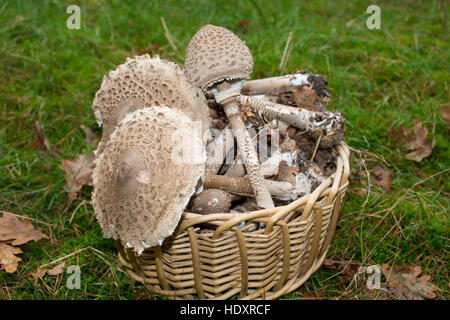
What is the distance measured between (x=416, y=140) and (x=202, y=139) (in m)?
1.92

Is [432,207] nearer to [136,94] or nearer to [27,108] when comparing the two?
[136,94]

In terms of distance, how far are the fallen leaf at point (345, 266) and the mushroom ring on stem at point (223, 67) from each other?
88cm

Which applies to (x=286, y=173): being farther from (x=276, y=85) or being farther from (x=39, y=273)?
(x=39, y=273)

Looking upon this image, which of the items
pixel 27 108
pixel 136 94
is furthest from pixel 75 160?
pixel 136 94

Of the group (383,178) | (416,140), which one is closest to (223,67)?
(383,178)

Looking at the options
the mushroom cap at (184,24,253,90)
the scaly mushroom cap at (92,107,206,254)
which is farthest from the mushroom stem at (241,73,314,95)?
the scaly mushroom cap at (92,107,206,254)

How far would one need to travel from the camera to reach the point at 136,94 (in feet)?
8.48

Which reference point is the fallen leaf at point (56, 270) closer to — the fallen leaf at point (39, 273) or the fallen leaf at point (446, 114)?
the fallen leaf at point (39, 273)

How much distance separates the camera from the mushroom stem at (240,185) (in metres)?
2.54

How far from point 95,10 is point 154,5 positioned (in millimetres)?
782

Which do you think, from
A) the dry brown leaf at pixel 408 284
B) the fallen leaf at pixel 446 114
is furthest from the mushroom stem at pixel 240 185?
the fallen leaf at pixel 446 114

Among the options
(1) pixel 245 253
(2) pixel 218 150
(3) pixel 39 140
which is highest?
(2) pixel 218 150

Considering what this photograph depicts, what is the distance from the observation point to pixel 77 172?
334 cm

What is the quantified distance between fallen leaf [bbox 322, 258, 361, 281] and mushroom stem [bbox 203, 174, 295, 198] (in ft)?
2.05
